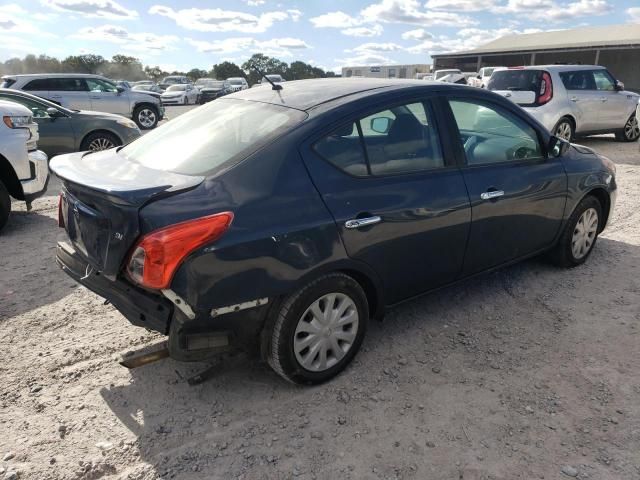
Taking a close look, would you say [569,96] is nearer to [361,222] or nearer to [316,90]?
[316,90]

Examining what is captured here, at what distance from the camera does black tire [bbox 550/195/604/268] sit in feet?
13.8

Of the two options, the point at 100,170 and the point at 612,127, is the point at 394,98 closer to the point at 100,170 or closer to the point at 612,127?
the point at 100,170

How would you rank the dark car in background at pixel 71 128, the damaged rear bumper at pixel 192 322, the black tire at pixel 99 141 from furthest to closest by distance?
the black tire at pixel 99 141, the dark car in background at pixel 71 128, the damaged rear bumper at pixel 192 322

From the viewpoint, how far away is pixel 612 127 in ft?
36.6

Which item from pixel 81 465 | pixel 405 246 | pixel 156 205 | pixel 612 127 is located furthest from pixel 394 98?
pixel 612 127

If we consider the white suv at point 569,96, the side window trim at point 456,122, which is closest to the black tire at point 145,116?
the white suv at point 569,96

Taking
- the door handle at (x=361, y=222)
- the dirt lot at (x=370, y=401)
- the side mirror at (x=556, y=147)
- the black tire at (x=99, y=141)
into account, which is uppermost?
the side mirror at (x=556, y=147)

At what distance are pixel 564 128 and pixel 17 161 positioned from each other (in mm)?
9490

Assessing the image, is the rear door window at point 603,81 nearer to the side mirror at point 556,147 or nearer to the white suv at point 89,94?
the side mirror at point 556,147

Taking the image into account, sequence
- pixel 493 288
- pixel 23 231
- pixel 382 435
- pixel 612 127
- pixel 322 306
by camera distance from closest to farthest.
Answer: pixel 382 435
pixel 322 306
pixel 493 288
pixel 23 231
pixel 612 127

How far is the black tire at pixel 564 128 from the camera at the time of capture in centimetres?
1002

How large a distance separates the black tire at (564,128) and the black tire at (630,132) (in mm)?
2084

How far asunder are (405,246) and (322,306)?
0.65 meters

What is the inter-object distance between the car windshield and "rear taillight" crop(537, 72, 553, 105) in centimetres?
817
